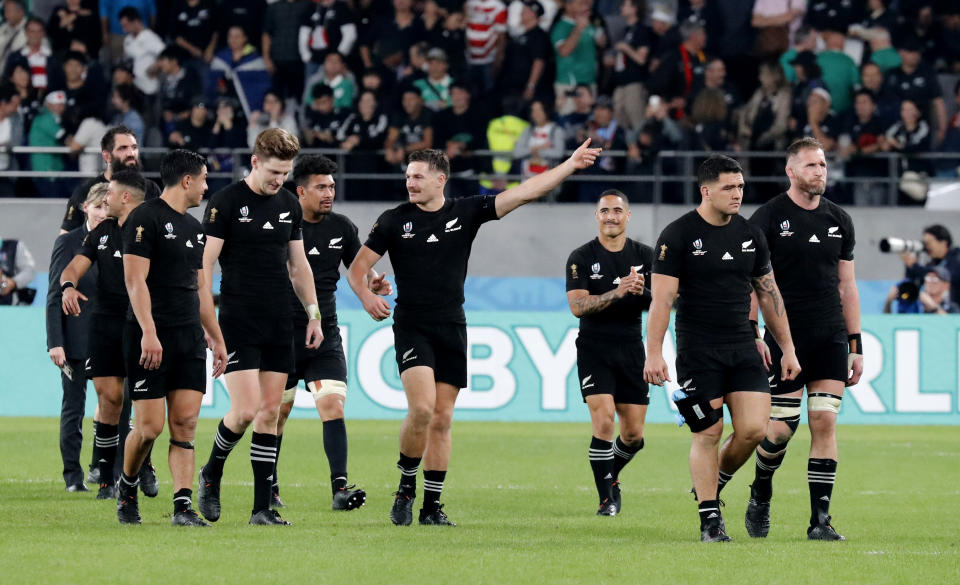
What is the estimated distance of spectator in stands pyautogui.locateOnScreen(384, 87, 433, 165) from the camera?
870 inches

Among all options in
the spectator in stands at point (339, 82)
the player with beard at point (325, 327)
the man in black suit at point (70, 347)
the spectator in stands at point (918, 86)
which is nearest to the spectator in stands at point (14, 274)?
the spectator in stands at point (339, 82)

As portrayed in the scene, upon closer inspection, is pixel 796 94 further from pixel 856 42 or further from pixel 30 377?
pixel 30 377

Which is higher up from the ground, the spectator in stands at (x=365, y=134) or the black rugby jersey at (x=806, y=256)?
the spectator in stands at (x=365, y=134)

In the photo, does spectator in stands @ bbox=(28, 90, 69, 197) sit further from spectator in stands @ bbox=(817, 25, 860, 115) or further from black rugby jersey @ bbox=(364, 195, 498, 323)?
black rugby jersey @ bbox=(364, 195, 498, 323)

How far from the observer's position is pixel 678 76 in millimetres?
22234

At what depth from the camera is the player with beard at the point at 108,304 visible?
1073cm

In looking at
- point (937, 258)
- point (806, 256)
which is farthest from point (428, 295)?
point (937, 258)

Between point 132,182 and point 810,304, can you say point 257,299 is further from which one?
point 810,304

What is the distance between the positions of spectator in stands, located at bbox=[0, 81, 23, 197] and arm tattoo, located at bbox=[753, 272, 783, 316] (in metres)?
16.4

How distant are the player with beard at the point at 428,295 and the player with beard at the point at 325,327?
0.94 m

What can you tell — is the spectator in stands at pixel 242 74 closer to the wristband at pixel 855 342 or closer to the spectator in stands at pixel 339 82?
the spectator in stands at pixel 339 82

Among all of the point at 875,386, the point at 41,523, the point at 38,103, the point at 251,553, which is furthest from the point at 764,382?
the point at 38,103

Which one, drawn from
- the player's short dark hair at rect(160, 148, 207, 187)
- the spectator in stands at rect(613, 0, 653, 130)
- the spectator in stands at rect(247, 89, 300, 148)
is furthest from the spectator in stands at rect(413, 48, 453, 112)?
the player's short dark hair at rect(160, 148, 207, 187)

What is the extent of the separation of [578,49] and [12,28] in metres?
8.91
